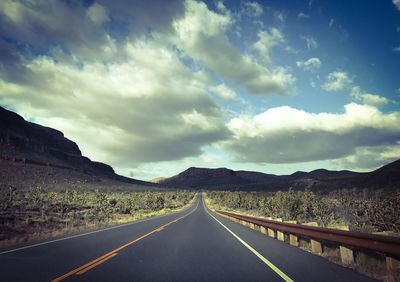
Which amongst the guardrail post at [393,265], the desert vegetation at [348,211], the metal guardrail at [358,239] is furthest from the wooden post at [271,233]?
the guardrail post at [393,265]

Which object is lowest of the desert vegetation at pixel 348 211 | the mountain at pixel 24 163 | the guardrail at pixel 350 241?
the guardrail at pixel 350 241

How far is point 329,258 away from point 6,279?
26.4ft

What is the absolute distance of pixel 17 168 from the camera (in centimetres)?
11738

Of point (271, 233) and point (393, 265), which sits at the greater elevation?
point (393, 265)

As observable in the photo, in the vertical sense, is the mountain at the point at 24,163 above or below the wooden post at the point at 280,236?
above

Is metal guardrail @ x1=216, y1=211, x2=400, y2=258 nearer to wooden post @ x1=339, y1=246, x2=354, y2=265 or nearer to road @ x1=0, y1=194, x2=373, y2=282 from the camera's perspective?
wooden post @ x1=339, y1=246, x2=354, y2=265

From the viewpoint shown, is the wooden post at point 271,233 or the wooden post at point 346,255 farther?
the wooden post at point 271,233

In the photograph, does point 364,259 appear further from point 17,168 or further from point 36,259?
point 17,168

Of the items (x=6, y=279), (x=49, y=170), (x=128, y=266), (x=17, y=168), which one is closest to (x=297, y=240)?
(x=128, y=266)

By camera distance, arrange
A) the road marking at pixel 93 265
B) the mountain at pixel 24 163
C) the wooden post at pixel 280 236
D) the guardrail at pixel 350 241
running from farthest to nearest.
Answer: the mountain at pixel 24 163 → the wooden post at pixel 280 236 → the road marking at pixel 93 265 → the guardrail at pixel 350 241

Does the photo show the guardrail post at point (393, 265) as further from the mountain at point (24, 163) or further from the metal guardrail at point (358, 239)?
the mountain at point (24, 163)

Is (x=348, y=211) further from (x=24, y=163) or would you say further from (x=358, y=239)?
(x=24, y=163)

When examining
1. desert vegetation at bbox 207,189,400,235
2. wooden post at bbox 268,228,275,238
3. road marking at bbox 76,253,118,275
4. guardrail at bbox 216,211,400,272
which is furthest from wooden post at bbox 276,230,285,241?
road marking at bbox 76,253,118,275

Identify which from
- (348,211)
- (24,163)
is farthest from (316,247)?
(24,163)
